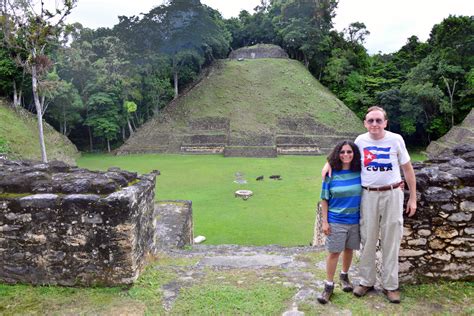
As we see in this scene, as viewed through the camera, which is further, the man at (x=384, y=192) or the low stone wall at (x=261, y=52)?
the low stone wall at (x=261, y=52)

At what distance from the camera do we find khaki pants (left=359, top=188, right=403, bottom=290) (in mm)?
2965

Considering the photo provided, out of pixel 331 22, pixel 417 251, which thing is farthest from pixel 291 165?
pixel 331 22

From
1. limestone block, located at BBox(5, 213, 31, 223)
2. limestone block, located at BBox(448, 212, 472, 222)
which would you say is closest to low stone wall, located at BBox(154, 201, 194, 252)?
limestone block, located at BBox(5, 213, 31, 223)

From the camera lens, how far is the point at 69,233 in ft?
10.8

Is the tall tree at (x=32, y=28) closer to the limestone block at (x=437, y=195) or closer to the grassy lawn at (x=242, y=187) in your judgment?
the grassy lawn at (x=242, y=187)

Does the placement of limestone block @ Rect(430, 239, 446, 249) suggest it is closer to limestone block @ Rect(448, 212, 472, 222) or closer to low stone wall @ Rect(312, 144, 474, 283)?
low stone wall @ Rect(312, 144, 474, 283)

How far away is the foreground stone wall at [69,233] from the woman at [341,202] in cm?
171

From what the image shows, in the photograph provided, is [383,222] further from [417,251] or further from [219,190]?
[219,190]

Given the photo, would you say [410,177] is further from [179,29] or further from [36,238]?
[179,29]

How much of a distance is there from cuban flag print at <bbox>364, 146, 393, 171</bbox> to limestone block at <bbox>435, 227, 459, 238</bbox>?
2.66 ft

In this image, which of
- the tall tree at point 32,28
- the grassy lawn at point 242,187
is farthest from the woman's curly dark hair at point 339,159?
the tall tree at point 32,28

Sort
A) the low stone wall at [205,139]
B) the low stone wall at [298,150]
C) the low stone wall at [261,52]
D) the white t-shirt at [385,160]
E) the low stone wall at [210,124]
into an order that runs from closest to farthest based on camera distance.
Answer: the white t-shirt at [385,160]
the low stone wall at [298,150]
the low stone wall at [205,139]
the low stone wall at [210,124]
the low stone wall at [261,52]

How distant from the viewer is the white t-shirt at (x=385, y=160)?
2.95 m

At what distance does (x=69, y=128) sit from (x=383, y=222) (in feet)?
88.1
